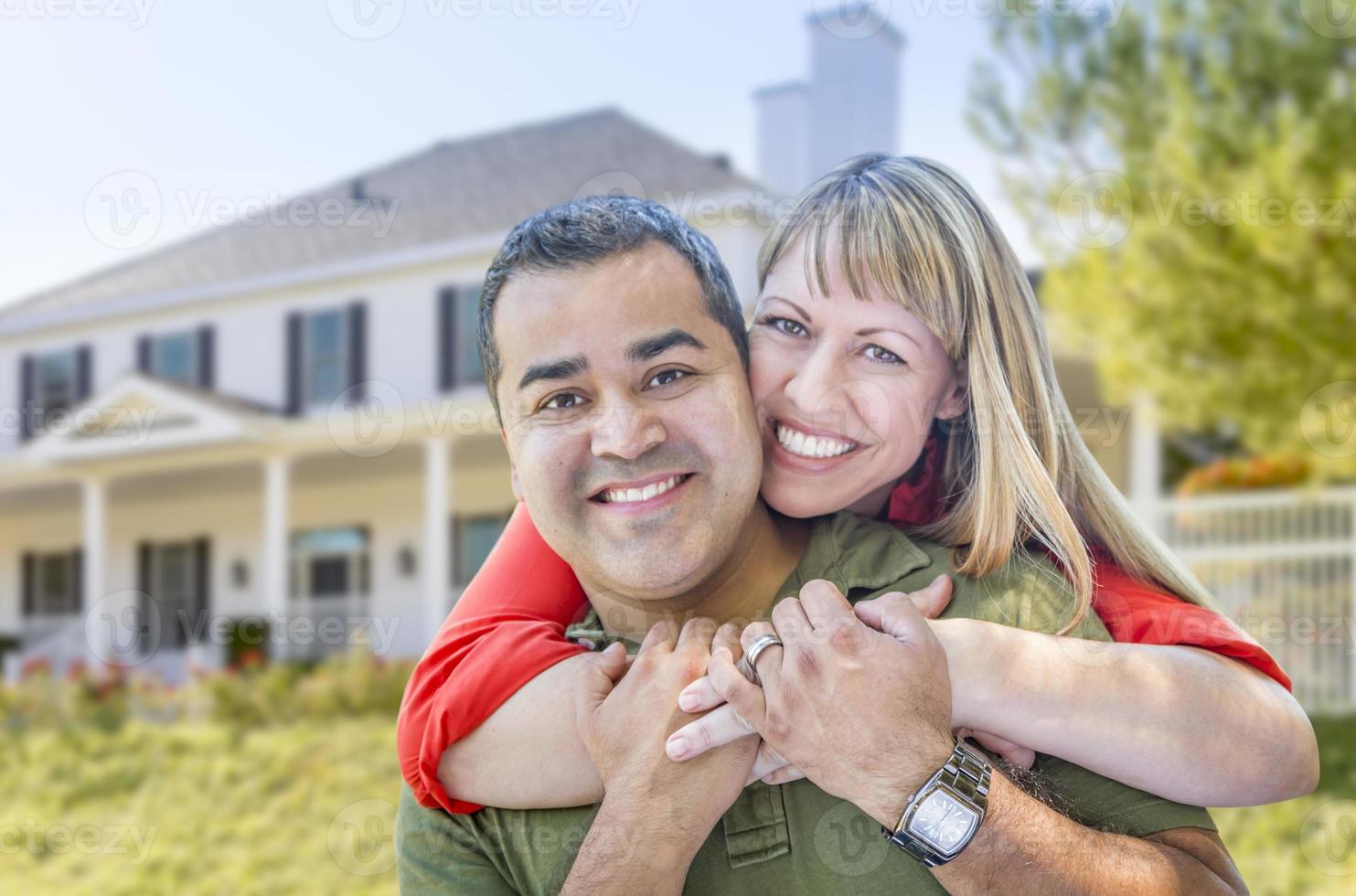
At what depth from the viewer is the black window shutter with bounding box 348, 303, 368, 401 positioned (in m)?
16.5

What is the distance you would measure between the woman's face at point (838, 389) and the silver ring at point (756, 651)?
1.11 ft

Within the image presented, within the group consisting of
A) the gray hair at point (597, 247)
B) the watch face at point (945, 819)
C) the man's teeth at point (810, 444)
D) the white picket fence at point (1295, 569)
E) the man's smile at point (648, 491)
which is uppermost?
the gray hair at point (597, 247)

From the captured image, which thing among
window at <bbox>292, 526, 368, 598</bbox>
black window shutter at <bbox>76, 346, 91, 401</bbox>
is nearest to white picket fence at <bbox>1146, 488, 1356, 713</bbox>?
window at <bbox>292, 526, 368, 598</bbox>

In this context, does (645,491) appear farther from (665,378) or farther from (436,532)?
(436,532)

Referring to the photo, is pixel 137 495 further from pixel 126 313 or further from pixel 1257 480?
pixel 1257 480

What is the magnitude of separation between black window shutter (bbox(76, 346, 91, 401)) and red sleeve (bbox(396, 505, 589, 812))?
61.5 ft

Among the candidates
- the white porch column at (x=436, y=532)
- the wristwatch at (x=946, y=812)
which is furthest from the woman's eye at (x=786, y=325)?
the white porch column at (x=436, y=532)

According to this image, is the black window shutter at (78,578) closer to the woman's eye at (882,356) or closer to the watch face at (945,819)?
the woman's eye at (882,356)

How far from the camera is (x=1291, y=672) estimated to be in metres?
10.9

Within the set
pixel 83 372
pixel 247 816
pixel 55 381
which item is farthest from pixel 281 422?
pixel 247 816

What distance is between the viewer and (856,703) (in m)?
1.75

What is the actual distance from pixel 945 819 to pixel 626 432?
703mm

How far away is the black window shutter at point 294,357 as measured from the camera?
17.1 metres

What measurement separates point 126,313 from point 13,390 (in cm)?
282
